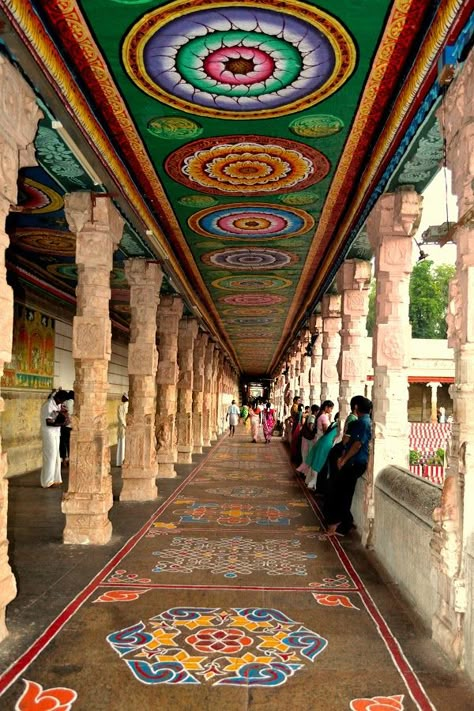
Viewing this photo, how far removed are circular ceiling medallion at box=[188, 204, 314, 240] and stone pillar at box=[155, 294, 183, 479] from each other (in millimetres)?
3007

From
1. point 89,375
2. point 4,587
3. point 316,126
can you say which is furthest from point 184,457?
point 4,587

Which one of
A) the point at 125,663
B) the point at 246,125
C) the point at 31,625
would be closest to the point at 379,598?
the point at 125,663

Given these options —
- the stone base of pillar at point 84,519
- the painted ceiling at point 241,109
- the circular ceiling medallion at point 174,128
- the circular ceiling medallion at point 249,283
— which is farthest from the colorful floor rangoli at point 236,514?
the circular ceiling medallion at point 249,283

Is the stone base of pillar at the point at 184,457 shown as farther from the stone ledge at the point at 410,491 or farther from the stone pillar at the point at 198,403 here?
the stone ledge at the point at 410,491

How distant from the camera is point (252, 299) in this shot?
588 inches

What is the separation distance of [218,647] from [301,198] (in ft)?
17.4

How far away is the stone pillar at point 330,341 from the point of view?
39.0 feet

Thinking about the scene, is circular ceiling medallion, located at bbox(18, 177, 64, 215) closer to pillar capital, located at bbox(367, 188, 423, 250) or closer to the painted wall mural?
pillar capital, located at bbox(367, 188, 423, 250)

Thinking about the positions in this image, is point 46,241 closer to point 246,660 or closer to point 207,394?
point 246,660

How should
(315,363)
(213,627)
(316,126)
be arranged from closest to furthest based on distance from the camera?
Result: (213,627)
(316,126)
(315,363)

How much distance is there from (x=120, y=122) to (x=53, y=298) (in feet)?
27.3

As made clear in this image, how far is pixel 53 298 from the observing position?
13.3 meters

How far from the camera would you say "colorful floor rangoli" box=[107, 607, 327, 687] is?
139 inches

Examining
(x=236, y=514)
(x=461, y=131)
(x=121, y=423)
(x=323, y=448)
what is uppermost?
(x=461, y=131)
